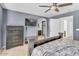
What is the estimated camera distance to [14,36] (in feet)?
4.39

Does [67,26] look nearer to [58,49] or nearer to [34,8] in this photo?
[58,49]

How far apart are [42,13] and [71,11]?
431 mm

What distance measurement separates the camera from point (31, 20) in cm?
138

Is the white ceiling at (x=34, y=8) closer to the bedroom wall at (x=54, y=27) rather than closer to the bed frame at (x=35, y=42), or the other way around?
the bedroom wall at (x=54, y=27)

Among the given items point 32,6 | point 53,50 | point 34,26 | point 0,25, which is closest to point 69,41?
point 53,50

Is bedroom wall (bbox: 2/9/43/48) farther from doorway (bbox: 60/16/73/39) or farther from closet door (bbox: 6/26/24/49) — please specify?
doorway (bbox: 60/16/73/39)

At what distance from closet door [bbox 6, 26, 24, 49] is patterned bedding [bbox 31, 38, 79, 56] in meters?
0.30

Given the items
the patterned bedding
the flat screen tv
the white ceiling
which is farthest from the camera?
the flat screen tv

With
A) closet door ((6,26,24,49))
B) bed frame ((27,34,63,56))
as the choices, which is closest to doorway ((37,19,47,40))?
bed frame ((27,34,63,56))

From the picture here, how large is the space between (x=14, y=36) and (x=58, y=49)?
0.67 meters

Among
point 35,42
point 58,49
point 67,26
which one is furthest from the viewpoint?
point 67,26

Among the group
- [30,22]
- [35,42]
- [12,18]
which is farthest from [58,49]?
[12,18]

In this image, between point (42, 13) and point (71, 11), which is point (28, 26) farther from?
point (71, 11)

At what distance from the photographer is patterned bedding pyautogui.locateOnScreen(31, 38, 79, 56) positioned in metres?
1.13
